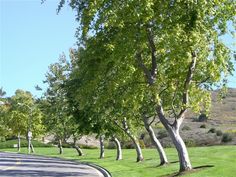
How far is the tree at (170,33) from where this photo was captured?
1741 cm

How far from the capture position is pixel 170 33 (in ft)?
57.2

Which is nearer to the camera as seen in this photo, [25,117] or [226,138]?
[226,138]

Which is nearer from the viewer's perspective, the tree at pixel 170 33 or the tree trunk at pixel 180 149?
the tree at pixel 170 33

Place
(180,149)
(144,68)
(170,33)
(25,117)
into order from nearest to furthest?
(170,33), (180,149), (144,68), (25,117)

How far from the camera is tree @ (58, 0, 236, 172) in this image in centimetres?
1741

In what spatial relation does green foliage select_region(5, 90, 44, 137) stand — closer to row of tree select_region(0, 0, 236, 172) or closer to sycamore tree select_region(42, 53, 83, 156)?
sycamore tree select_region(42, 53, 83, 156)

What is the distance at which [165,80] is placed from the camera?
69.8ft

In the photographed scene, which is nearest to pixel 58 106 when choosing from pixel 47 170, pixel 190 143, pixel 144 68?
pixel 190 143

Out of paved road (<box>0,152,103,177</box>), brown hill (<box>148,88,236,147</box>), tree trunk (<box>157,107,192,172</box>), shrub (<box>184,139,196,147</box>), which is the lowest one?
paved road (<box>0,152,103,177</box>)

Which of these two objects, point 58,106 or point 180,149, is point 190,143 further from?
point 180,149

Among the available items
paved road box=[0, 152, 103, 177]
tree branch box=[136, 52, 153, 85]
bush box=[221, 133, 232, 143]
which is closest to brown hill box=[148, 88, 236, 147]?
bush box=[221, 133, 232, 143]

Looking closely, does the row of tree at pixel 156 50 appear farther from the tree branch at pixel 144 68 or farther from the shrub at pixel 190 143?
the shrub at pixel 190 143

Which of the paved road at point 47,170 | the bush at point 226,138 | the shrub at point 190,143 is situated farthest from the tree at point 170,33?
the shrub at point 190,143

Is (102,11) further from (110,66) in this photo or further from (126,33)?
(110,66)
